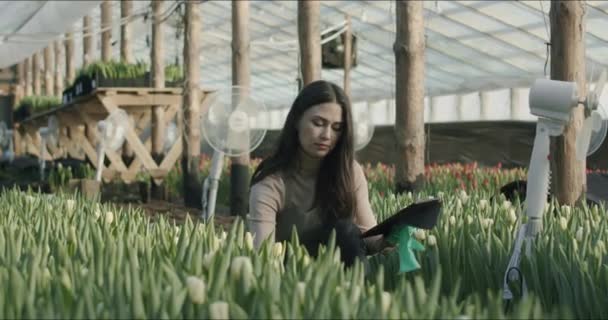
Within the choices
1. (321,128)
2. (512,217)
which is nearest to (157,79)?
(512,217)

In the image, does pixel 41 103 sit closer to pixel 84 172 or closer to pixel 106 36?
pixel 106 36

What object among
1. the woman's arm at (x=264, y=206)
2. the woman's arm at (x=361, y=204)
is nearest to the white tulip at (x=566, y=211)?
the woman's arm at (x=361, y=204)

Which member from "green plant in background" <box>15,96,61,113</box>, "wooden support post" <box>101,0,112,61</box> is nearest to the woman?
"wooden support post" <box>101,0,112,61</box>

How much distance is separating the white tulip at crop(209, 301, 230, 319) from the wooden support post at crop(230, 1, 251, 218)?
9.50 m

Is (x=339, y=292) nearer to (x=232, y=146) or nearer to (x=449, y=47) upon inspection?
A: (x=232, y=146)

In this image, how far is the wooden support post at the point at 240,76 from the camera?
1213 centimetres

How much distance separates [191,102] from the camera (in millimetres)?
14500

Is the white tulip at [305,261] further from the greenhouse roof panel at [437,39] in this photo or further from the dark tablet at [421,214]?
the greenhouse roof panel at [437,39]

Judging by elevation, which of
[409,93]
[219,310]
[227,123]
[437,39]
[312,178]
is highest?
[437,39]

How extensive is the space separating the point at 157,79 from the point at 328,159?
12119 millimetres

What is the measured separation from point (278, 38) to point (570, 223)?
21.3 m

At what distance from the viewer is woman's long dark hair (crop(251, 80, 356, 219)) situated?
Answer: 4.06 meters

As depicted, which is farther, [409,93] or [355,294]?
[409,93]

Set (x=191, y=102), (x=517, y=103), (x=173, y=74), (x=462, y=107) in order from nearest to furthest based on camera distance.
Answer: (x=191, y=102)
(x=173, y=74)
(x=517, y=103)
(x=462, y=107)
